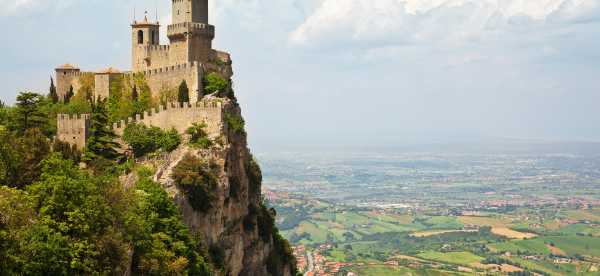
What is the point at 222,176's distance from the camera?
4606 cm

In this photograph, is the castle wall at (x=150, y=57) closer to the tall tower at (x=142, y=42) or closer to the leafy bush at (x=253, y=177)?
the tall tower at (x=142, y=42)

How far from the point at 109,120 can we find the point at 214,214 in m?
10.7

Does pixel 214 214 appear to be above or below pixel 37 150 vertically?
below

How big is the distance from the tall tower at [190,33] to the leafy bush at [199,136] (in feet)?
26.9

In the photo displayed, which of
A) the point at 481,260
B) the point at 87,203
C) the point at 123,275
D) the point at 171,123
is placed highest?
the point at 171,123

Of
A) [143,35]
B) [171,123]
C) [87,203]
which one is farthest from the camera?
[143,35]

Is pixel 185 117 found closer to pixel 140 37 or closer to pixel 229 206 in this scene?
pixel 229 206

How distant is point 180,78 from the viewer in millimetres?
52250

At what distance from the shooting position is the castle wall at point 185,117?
4812cm

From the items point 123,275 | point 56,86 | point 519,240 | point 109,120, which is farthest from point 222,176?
point 519,240

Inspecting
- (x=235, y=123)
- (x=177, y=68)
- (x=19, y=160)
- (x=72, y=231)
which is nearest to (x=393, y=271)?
(x=235, y=123)

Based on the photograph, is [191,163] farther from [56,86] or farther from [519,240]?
[519,240]

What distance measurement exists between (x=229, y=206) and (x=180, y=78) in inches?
410

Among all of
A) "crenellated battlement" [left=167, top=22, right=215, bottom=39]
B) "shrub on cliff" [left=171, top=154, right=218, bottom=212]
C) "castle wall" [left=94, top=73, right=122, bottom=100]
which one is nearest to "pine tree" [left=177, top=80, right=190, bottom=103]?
"crenellated battlement" [left=167, top=22, right=215, bottom=39]
